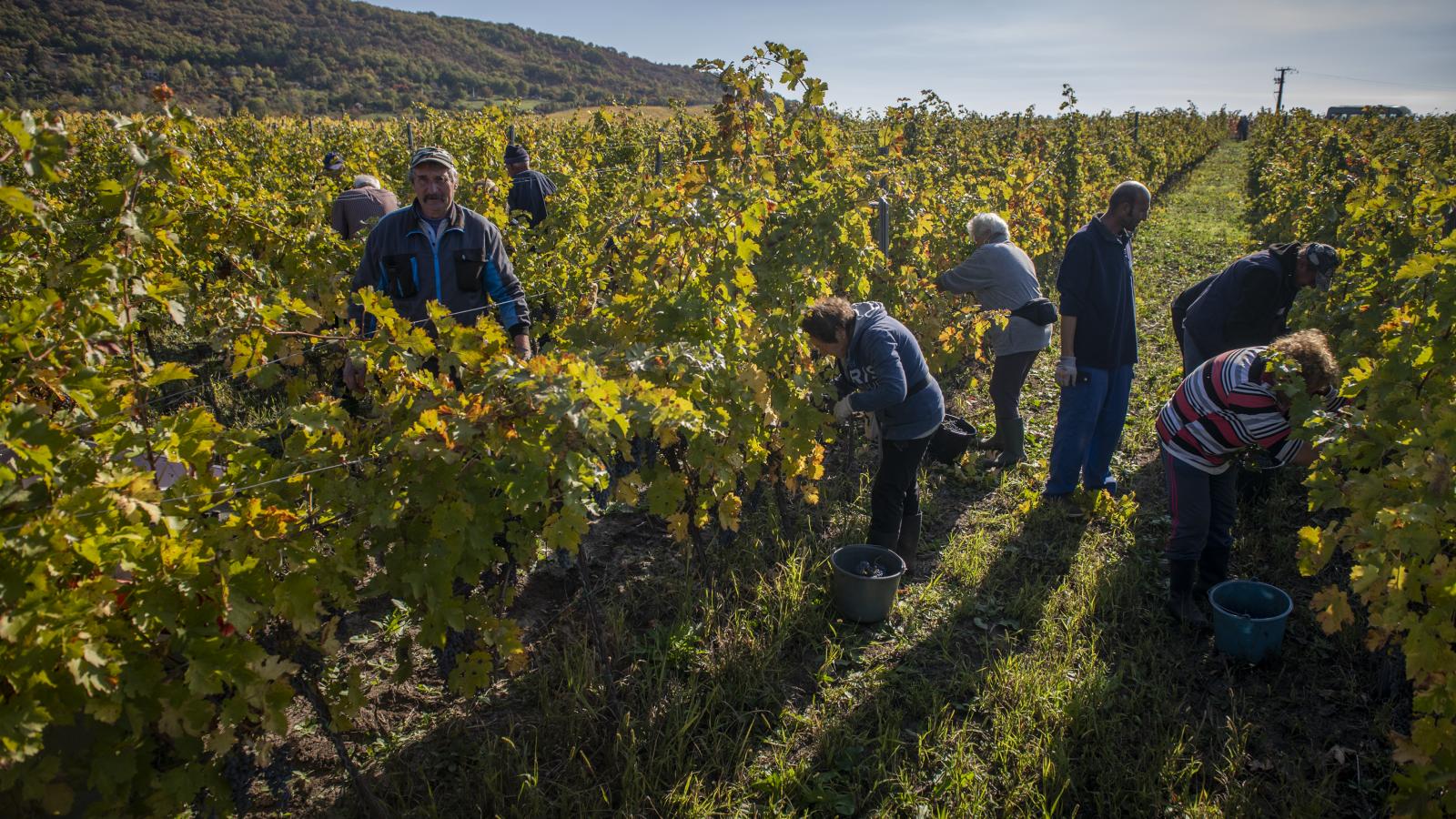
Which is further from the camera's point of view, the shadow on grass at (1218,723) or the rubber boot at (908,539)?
the rubber boot at (908,539)

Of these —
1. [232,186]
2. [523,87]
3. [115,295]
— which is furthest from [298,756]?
[523,87]

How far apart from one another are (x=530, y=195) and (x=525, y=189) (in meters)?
0.07

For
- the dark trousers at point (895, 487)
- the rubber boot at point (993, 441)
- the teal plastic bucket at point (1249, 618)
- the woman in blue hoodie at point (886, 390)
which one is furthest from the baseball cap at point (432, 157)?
the teal plastic bucket at point (1249, 618)

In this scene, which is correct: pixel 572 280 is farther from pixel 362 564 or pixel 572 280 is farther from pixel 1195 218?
pixel 1195 218

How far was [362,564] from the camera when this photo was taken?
2.29 metres

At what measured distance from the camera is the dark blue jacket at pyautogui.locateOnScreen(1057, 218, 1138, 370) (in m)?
4.20

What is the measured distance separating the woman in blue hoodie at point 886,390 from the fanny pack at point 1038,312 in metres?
1.50

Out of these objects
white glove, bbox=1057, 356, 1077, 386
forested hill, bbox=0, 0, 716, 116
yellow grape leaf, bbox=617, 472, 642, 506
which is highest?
forested hill, bbox=0, 0, 716, 116

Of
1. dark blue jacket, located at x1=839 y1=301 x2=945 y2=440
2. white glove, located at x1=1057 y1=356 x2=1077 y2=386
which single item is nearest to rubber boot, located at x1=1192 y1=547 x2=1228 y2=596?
white glove, located at x1=1057 y1=356 x2=1077 y2=386

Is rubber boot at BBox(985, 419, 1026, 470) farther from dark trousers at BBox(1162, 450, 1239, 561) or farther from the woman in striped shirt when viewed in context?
dark trousers at BBox(1162, 450, 1239, 561)

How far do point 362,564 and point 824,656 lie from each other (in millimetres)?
1993

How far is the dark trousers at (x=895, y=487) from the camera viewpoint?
3.68 meters

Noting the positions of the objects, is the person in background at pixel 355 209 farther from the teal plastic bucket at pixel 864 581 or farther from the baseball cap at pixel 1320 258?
the baseball cap at pixel 1320 258

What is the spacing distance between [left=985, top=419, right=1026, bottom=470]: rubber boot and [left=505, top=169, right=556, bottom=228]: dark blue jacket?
14.0 feet
